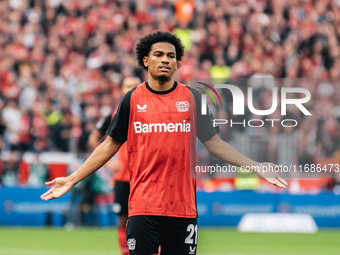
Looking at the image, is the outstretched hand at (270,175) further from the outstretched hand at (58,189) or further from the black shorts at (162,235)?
the outstretched hand at (58,189)

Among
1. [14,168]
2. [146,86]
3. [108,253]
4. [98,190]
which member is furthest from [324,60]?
[146,86]

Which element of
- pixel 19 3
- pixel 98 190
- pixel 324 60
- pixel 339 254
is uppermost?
pixel 19 3

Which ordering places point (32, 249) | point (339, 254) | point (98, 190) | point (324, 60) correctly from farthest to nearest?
point (324, 60) → point (98, 190) → point (32, 249) → point (339, 254)

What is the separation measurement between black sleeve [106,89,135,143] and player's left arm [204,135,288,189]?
70 centimetres

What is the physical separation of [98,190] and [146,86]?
11330 millimetres

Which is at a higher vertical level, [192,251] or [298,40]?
[298,40]

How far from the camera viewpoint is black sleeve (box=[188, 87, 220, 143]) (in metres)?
6.34

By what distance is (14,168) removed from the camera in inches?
698

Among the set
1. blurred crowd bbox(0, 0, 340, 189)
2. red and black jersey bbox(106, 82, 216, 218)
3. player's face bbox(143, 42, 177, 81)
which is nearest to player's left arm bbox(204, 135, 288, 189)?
red and black jersey bbox(106, 82, 216, 218)

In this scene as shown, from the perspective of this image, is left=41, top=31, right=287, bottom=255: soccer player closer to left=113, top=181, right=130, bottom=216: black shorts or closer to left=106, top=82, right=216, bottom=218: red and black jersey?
left=106, top=82, right=216, bottom=218: red and black jersey

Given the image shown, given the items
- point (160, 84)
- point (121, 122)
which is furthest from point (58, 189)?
point (160, 84)

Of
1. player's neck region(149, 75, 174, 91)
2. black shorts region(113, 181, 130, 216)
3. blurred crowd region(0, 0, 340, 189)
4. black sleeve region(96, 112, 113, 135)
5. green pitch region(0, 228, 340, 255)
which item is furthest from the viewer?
blurred crowd region(0, 0, 340, 189)

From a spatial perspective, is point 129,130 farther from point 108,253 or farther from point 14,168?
point 14,168

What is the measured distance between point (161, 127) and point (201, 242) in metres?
9.16
